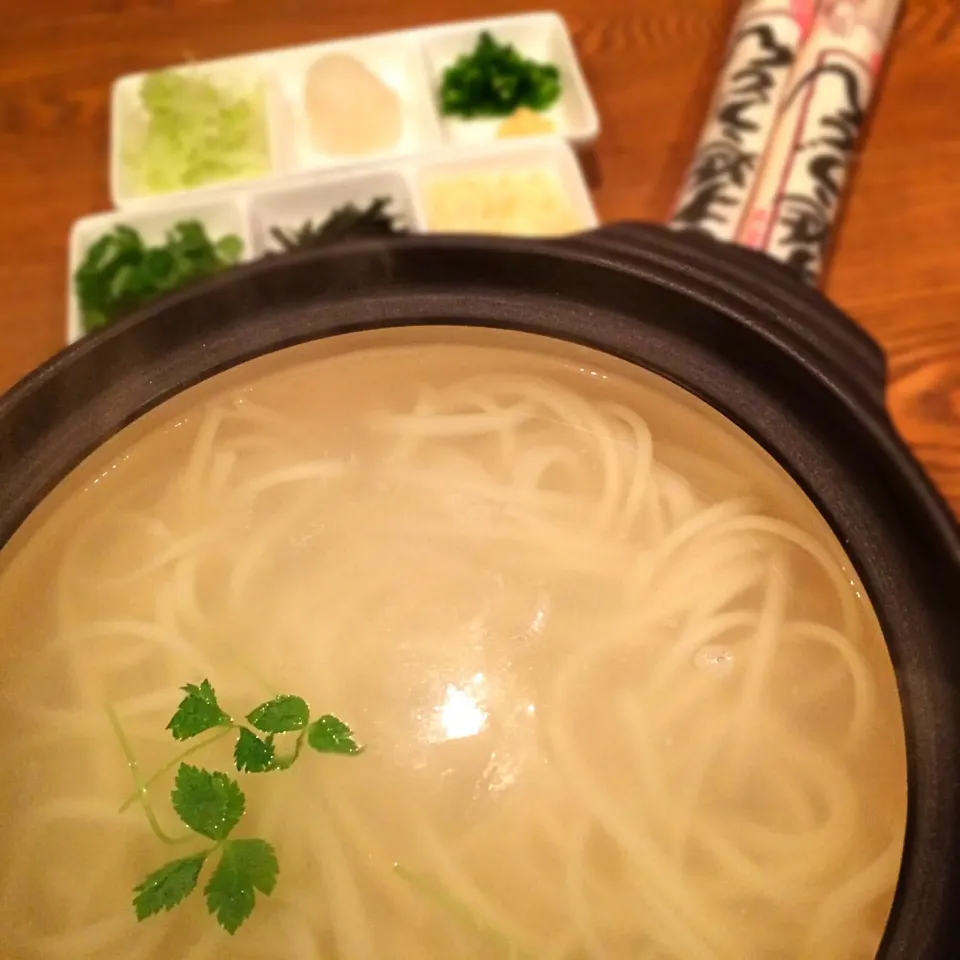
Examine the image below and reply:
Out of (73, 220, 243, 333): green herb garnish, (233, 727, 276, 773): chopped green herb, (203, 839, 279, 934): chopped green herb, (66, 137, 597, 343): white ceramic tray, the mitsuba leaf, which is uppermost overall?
(66, 137, 597, 343): white ceramic tray

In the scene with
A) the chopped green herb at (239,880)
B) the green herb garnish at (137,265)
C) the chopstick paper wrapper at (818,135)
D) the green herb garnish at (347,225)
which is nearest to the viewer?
the chopped green herb at (239,880)

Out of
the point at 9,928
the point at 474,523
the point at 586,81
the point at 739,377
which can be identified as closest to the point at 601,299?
the point at 739,377

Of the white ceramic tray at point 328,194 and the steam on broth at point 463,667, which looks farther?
the white ceramic tray at point 328,194

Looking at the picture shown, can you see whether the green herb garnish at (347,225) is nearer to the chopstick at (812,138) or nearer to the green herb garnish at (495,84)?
the green herb garnish at (495,84)

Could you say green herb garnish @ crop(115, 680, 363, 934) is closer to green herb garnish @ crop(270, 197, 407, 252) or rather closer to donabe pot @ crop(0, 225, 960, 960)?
donabe pot @ crop(0, 225, 960, 960)

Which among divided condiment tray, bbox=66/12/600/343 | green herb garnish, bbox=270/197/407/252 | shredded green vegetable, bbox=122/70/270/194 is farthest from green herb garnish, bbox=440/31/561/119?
shredded green vegetable, bbox=122/70/270/194

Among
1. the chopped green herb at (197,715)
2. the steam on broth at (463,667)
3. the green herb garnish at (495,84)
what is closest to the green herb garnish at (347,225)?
the green herb garnish at (495,84)

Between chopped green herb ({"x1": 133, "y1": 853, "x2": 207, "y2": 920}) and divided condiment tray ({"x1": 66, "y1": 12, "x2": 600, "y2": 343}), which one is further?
divided condiment tray ({"x1": 66, "y1": 12, "x2": 600, "y2": 343})

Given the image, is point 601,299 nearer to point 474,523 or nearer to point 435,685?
point 474,523
